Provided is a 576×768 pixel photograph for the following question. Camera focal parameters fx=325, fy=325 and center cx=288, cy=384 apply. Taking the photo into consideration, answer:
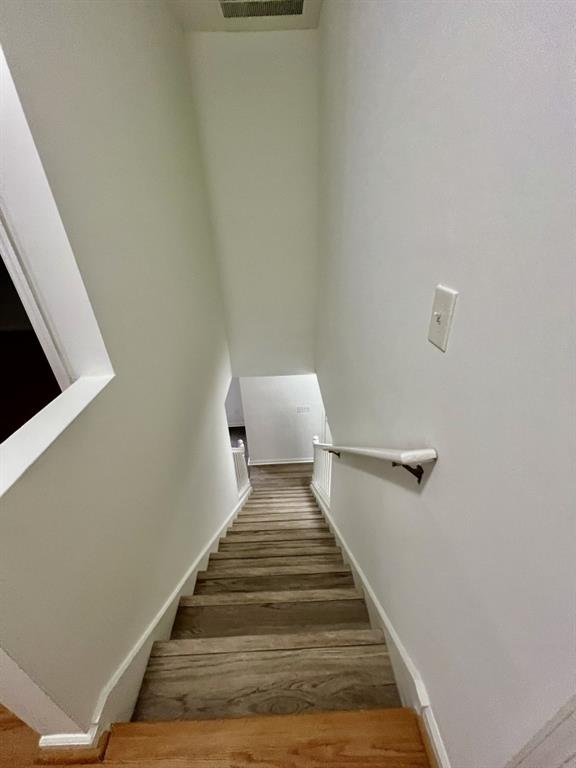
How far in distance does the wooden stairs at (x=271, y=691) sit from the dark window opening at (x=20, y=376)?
1.10 metres

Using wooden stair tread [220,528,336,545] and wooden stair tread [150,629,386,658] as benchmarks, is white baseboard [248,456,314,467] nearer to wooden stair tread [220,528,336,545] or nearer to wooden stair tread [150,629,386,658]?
wooden stair tread [220,528,336,545]

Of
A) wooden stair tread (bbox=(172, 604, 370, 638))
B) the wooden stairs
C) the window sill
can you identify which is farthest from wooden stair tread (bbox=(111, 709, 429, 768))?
the window sill

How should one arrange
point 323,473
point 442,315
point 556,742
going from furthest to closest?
point 323,473 < point 442,315 < point 556,742

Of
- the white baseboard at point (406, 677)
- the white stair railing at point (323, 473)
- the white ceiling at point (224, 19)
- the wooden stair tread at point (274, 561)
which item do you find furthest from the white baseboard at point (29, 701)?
the white ceiling at point (224, 19)

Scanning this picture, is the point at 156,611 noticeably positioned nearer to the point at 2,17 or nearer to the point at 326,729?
the point at 326,729

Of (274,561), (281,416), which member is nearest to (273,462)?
(281,416)

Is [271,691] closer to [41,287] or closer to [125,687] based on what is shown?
[125,687]

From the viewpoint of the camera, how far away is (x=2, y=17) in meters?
0.71

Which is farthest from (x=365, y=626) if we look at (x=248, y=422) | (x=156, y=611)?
(x=248, y=422)

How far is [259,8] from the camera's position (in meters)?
1.83

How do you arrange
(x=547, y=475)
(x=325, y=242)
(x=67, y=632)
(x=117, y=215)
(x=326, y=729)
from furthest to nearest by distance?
(x=325, y=242)
(x=117, y=215)
(x=326, y=729)
(x=67, y=632)
(x=547, y=475)

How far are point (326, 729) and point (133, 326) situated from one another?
1470mm

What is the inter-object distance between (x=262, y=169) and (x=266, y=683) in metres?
2.96

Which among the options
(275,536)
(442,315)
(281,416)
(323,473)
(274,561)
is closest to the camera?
(442,315)
